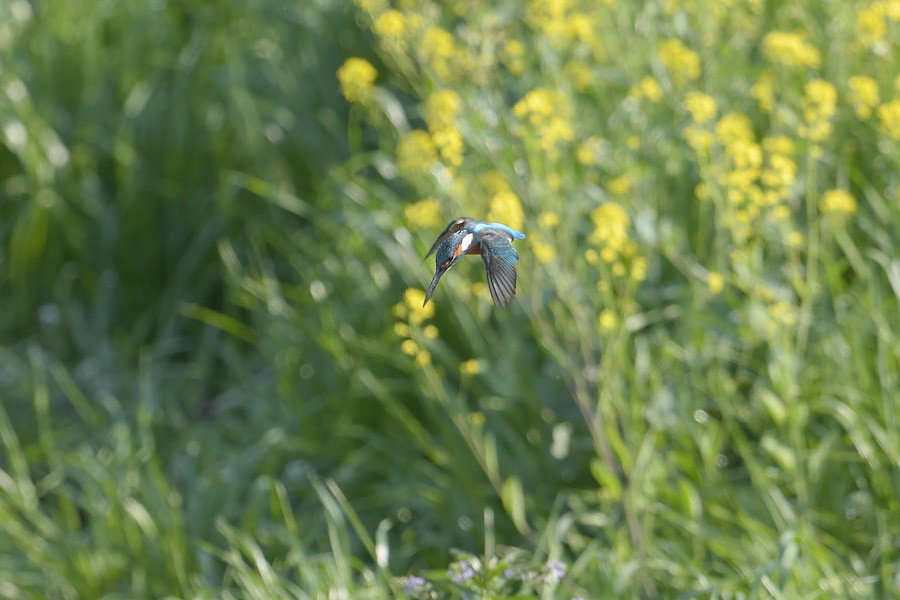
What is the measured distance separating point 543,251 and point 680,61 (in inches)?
45.7

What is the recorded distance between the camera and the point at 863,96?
302 cm

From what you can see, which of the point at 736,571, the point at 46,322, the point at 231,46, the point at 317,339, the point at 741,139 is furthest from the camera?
the point at 231,46

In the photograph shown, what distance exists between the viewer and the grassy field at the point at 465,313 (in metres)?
2.67

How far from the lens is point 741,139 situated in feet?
9.18

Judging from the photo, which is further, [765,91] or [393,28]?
[765,91]

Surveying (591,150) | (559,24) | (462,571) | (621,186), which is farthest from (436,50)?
(462,571)

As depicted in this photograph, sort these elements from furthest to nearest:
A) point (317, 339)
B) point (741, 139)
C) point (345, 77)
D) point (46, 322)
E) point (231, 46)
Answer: point (231, 46), point (46, 322), point (317, 339), point (345, 77), point (741, 139)

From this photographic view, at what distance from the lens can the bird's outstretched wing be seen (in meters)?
1.27

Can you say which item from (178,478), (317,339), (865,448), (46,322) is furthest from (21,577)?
(865,448)

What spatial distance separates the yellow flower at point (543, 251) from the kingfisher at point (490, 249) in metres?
1.12

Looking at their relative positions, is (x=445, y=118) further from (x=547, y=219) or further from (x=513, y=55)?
(x=513, y=55)

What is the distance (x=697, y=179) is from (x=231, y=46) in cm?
234

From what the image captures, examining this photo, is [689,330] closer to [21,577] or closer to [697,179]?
[697,179]

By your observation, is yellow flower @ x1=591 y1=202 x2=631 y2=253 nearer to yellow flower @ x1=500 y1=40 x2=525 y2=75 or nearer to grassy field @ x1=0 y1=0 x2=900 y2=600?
grassy field @ x1=0 y1=0 x2=900 y2=600
